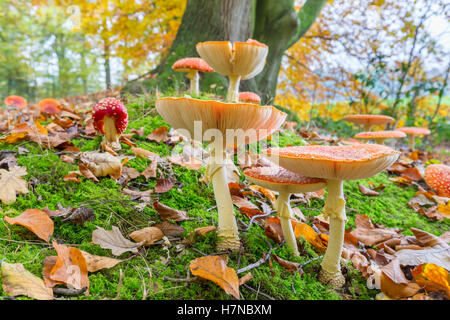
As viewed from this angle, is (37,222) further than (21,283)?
Yes

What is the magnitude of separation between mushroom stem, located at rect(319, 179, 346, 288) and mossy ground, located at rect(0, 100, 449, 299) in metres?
0.07

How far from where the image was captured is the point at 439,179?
2.91 metres

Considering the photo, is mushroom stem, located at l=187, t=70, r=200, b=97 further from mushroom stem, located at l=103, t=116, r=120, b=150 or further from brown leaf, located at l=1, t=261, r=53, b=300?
brown leaf, located at l=1, t=261, r=53, b=300

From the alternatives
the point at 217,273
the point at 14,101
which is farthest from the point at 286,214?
the point at 14,101

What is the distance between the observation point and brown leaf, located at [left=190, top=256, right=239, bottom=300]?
3.86 ft

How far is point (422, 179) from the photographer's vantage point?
11.3 ft

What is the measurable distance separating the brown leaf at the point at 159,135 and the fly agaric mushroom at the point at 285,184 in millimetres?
1478

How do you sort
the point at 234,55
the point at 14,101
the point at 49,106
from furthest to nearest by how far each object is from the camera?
the point at 14,101 < the point at 49,106 < the point at 234,55

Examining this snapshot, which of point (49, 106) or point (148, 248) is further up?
point (49, 106)

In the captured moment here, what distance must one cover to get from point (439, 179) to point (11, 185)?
3965 mm

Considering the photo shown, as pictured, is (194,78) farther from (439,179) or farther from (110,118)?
(439,179)

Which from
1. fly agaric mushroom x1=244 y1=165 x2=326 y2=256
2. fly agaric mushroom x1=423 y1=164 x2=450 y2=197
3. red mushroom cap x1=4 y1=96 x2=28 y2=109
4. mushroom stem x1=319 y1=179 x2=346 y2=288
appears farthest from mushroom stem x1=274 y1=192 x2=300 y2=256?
red mushroom cap x1=4 y1=96 x2=28 y2=109
